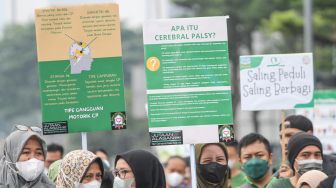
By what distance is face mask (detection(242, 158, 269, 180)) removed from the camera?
10047mm

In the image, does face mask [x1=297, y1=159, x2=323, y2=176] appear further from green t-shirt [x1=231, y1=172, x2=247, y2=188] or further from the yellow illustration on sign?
green t-shirt [x1=231, y1=172, x2=247, y2=188]

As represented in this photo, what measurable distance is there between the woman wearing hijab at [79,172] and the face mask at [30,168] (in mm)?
259

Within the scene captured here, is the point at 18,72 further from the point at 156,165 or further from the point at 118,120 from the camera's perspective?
the point at 156,165

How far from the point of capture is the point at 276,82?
1055cm

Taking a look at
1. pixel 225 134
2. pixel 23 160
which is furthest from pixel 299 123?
pixel 23 160

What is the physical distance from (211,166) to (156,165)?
1056 mm

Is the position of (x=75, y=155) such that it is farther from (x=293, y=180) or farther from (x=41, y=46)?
(x=293, y=180)

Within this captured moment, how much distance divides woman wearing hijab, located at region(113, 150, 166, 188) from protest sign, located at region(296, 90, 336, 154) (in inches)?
288

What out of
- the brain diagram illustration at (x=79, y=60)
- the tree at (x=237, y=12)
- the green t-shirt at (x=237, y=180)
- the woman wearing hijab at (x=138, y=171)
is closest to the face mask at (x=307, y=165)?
the woman wearing hijab at (x=138, y=171)

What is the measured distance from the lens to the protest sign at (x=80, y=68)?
9047mm

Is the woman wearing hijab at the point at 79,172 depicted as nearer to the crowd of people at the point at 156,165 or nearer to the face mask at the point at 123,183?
the crowd of people at the point at 156,165

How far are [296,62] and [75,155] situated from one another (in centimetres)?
→ 335

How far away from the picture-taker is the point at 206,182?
9.32 m

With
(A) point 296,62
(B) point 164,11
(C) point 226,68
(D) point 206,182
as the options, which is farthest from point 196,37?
(B) point 164,11
